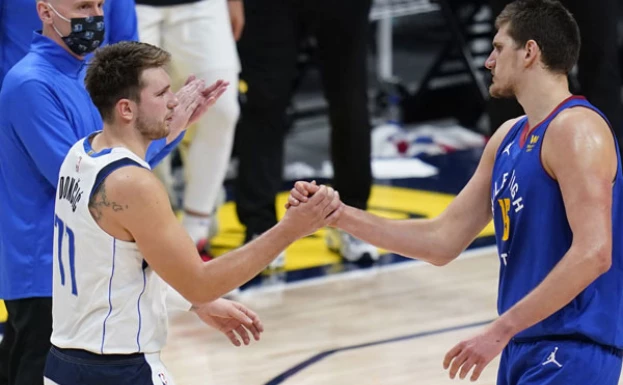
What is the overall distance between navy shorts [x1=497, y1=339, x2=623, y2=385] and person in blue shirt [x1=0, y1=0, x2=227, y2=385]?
1.29 metres

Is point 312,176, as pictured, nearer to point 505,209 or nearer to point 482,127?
point 482,127

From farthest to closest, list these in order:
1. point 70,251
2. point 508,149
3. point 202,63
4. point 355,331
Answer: point 202,63 → point 355,331 → point 508,149 → point 70,251

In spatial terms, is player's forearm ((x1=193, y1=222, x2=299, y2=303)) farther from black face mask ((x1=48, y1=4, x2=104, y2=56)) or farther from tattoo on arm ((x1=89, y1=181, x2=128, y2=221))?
black face mask ((x1=48, y1=4, x2=104, y2=56))

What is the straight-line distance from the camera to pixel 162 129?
3.42 meters

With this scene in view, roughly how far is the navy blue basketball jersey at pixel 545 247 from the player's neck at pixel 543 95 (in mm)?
32

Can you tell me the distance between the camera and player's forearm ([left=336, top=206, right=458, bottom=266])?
12.9 feet

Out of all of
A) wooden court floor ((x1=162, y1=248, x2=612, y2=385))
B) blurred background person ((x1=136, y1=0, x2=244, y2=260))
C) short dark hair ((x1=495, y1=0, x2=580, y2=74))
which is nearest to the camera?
short dark hair ((x1=495, y1=0, x2=580, y2=74))

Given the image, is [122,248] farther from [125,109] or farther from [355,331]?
[355,331]

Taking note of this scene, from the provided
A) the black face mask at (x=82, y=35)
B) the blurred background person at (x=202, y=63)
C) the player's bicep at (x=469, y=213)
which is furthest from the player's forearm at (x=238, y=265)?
the blurred background person at (x=202, y=63)

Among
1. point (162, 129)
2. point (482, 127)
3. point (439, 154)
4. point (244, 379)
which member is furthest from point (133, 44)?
point (482, 127)

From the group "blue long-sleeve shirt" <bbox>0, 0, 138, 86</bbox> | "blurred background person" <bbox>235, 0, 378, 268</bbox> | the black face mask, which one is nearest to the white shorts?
"blurred background person" <bbox>235, 0, 378, 268</bbox>

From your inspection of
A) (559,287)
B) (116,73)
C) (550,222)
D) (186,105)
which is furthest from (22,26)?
(559,287)

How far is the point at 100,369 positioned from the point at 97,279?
244 millimetres

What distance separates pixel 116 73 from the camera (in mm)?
3361
